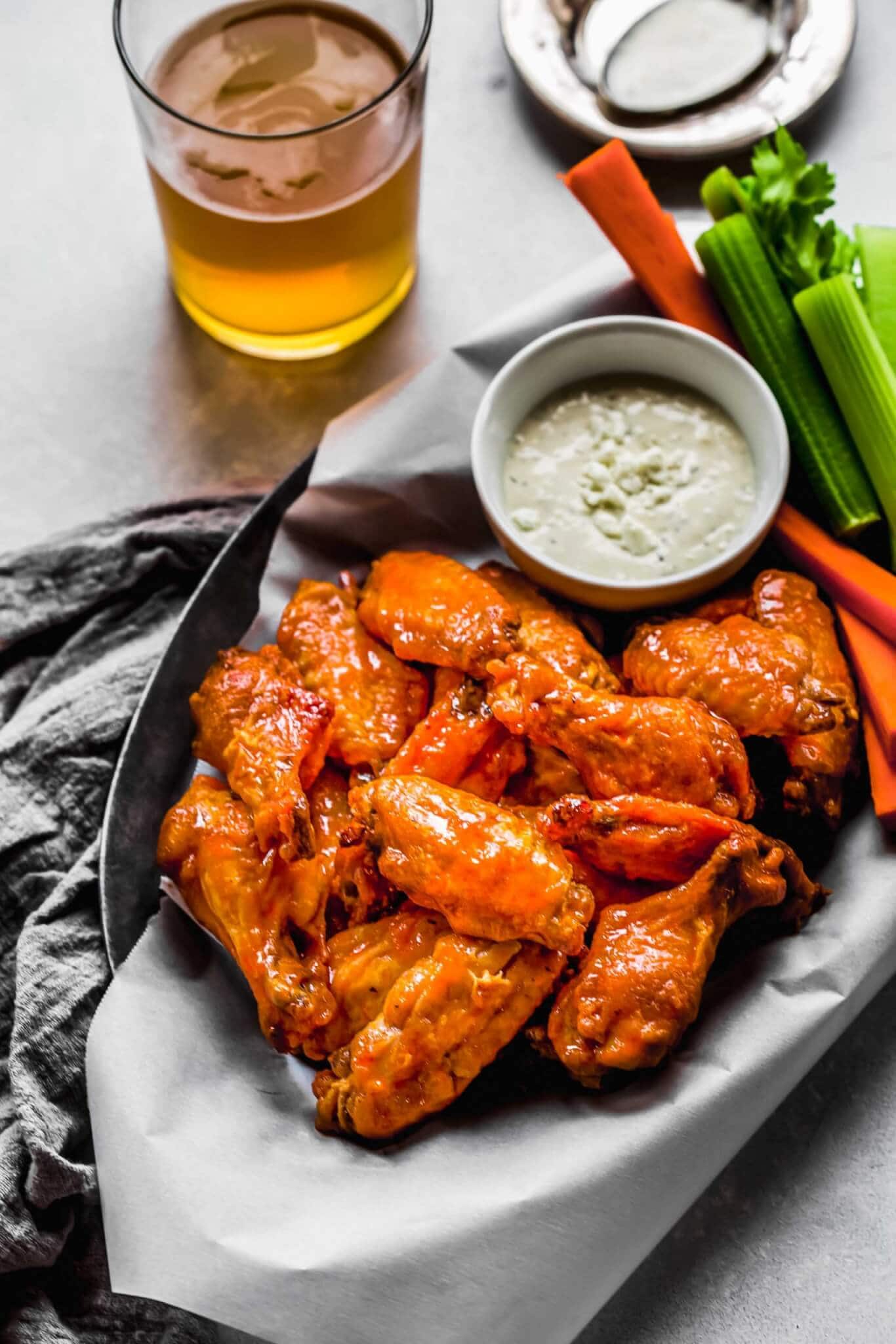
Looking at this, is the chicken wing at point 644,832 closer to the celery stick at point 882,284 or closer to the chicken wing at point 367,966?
the chicken wing at point 367,966

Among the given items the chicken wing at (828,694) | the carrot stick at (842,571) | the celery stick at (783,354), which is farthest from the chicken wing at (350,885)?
the celery stick at (783,354)

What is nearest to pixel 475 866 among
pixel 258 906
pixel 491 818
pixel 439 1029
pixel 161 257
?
pixel 491 818

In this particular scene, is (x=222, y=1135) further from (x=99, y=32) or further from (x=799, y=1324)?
(x=99, y=32)

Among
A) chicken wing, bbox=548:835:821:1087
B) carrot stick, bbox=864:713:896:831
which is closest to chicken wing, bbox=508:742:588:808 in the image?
chicken wing, bbox=548:835:821:1087

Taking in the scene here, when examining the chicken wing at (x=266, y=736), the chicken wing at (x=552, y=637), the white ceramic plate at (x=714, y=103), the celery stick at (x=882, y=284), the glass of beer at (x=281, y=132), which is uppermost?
the glass of beer at (x=281, y=132)

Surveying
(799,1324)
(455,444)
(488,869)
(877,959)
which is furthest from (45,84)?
(799,1324)

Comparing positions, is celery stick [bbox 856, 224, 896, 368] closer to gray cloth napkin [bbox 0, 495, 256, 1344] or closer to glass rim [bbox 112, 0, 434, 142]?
glass rim [bbox 112, 0, 434, 142]

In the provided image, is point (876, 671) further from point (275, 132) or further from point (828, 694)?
point (275, 132)

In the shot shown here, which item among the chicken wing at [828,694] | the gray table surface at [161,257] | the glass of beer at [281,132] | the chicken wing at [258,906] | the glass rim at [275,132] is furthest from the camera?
the gray table surface at [161,257]
